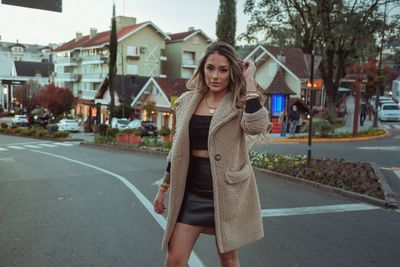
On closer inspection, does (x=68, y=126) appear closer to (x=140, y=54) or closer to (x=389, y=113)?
(x=140, y=54)

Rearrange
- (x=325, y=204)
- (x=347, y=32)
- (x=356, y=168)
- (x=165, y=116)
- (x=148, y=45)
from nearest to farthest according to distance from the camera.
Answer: (x=325, y=204) → (x=356, y=168) → (x=347, y=32) → (x=165, y=116) → (x=148, y=45)

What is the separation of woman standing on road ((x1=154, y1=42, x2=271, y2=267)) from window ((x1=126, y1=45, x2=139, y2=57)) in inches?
2424

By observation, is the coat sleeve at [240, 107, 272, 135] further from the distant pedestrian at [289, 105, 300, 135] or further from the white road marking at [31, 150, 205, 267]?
the distant pedestrian at [289, 105, 300, 135]

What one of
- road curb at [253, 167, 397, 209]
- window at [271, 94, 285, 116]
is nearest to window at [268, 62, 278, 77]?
window at [271, 94, 285, 116]

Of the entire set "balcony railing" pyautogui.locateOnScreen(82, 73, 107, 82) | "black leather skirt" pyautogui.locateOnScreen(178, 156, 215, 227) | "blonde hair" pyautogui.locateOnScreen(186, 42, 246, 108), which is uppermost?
"balcony railing" pyautogui.locateOnScreen(82, 73, 107, 82)

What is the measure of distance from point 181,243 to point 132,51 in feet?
204

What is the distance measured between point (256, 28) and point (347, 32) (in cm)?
559

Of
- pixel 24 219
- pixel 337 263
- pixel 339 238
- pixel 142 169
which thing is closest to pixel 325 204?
pixel 339 238

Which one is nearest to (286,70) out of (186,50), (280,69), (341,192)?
(280,69)

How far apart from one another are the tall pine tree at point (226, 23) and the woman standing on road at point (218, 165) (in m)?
34.6

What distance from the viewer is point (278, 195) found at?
8469mm

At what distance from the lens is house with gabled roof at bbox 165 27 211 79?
209 feet

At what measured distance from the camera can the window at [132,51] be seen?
2480 inches

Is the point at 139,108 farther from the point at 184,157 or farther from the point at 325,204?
the point at 184,157
